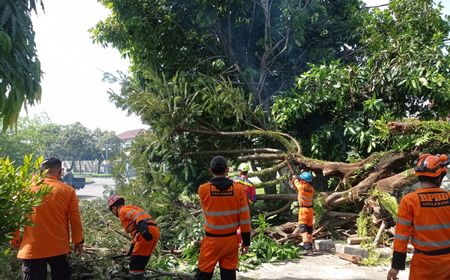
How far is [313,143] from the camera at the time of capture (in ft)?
30.3

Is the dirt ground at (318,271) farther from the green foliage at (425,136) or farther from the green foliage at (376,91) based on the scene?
the green foliage at (376,91)

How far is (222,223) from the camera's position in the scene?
160 inches

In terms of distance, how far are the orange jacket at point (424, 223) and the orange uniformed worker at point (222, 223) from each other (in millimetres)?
1527

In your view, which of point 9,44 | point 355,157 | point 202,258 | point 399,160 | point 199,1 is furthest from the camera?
point 199,1

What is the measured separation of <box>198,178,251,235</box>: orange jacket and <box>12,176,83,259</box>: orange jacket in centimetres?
135

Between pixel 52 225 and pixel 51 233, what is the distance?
8 centimetres

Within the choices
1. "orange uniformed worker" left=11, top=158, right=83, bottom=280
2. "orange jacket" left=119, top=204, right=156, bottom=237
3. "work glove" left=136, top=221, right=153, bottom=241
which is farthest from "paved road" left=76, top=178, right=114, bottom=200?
"orange uniformed worker" left=11, top=158, right=83, bottom=280

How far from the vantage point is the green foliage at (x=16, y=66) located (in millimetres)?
3850

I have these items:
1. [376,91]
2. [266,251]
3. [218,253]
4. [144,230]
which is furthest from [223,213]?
[376,91]

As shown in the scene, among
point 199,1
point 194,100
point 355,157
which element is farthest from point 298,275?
point 199,1

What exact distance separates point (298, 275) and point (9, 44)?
15.4 ft

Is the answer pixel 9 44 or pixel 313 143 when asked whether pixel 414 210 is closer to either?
pixel 9 44

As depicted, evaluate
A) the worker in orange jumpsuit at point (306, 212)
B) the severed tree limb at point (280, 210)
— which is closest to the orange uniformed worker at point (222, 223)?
the worker in orange jumpsuit at point (306, 212)

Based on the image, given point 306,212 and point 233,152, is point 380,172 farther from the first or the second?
point 233,152
